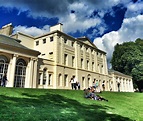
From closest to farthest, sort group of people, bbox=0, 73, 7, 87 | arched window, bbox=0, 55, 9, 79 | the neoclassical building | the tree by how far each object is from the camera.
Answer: group of people, bbox=0, 73, 7, 87
arched window, bbox=0, 55, 9, 79
the neoclassical building
the tree

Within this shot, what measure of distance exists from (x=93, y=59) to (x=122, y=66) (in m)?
17.9

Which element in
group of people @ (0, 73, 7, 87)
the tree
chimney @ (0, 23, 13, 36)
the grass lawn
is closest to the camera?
the grass lawn

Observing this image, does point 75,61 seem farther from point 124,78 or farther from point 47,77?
→ point 124,78

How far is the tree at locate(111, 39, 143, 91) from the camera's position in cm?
5219

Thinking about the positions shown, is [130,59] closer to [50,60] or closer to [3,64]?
[50,60]

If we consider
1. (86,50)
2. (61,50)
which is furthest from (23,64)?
(86,50)

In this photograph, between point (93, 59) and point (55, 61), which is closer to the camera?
point (55, 61)

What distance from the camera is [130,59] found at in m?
53.1

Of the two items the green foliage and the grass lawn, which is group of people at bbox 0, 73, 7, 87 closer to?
the grass lawn

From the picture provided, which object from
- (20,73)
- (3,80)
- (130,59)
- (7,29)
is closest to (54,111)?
(3,80)

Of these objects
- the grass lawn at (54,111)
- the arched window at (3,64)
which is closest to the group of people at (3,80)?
the arched window at (3,64)

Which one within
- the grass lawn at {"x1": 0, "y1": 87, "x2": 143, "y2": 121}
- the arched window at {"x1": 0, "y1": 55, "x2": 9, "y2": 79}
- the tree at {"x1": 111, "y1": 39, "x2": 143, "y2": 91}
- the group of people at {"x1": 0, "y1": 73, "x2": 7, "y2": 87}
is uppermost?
the tree at {"x1": 111, "y1": 39, "x2": 143, "y2": 91}

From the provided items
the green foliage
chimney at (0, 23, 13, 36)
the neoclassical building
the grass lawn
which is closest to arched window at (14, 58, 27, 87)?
the neoclassical building

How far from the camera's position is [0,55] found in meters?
23.9
